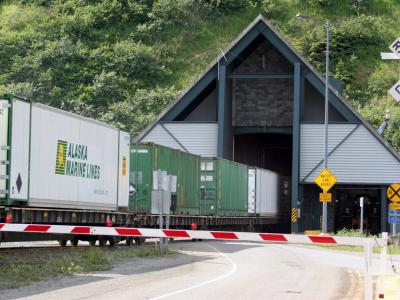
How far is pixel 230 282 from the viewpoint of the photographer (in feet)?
66.0

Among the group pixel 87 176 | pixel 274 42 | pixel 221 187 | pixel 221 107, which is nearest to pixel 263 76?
pixel 274 42

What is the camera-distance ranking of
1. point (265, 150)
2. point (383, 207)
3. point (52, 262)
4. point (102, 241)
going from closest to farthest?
point (52, 262)
point (102, 241)
point (383, 207)
point (265, 150)

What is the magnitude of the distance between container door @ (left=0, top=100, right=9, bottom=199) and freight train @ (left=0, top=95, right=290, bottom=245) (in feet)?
0.08

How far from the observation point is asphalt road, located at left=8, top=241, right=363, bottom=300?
1725cm

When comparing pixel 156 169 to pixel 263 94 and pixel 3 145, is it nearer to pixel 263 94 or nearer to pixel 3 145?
pixel 3 145

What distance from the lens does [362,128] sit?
5775cm

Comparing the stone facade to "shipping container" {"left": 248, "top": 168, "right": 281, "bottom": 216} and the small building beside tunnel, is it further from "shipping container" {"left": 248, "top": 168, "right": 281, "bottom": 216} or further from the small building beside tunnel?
"shipping container" {"left": 248, "top": 168, "right": 281, "bottom": 216}

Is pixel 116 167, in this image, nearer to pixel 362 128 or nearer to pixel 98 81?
pixel 362 128

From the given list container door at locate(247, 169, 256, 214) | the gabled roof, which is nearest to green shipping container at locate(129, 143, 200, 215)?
container door at locate(247, 169, 256, 214)

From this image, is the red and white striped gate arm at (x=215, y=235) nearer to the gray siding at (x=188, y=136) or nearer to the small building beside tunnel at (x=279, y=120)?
the small building beside tunnel at (x=279, y=120)

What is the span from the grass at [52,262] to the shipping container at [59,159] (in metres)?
1.41

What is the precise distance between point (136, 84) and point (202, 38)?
14.5 m

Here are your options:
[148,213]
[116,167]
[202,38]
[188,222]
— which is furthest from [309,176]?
[202,38]

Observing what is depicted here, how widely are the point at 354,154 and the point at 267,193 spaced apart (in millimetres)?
5837
